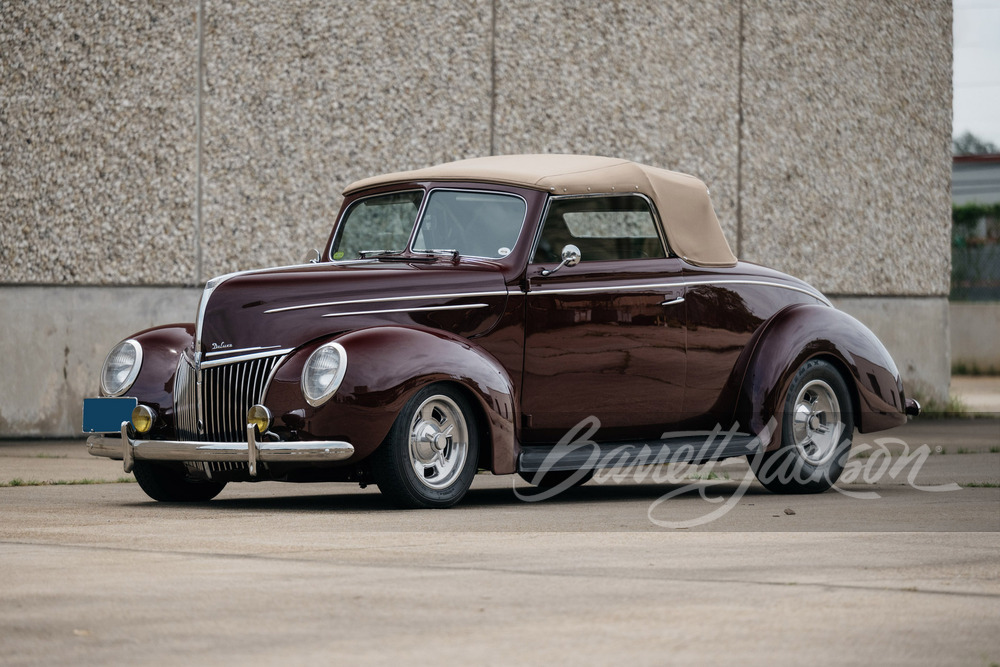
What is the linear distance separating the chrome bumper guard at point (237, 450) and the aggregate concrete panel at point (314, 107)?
18.6 ft

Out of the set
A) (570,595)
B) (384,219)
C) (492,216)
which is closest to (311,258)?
(384,219)

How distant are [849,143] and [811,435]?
25.3 ft

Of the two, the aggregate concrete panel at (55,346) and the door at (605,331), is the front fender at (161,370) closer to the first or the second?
the door at (605,331)

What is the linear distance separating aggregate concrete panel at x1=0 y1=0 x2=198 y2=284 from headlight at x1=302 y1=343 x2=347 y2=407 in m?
6.22

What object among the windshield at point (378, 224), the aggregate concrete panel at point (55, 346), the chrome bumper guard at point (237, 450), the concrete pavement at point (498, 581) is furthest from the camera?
the aggregate concrete panel at point (55, 346)

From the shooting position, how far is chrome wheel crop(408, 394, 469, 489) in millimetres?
7383

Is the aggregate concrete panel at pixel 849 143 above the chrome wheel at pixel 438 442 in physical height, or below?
above

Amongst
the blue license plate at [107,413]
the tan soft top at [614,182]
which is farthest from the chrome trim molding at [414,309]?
the blue license plate at [107,413]

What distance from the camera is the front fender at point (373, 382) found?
7.14m

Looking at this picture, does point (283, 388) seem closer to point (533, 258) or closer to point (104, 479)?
point (533, 258)

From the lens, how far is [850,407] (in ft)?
30.1

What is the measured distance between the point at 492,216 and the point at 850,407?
98.6 inches

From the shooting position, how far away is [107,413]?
7.83 m

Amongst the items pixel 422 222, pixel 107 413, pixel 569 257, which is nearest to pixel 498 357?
pixel 569 257
